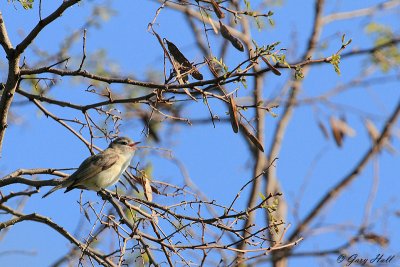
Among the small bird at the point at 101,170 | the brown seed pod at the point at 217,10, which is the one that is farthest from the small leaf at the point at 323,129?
the brown seed pod at the point at 217,10

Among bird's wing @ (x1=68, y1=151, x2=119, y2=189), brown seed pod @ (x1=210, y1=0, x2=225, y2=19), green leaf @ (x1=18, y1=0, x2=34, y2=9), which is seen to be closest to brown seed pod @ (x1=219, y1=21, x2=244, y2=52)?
brown seed pod @ (x1=210, y1=0, x2=225, y2=19)

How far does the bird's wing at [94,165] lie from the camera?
603cm

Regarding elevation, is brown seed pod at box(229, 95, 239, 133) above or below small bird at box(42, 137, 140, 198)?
below

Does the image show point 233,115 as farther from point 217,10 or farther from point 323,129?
point 323,129

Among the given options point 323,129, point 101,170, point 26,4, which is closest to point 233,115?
point 26,4

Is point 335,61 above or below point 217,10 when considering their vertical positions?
below

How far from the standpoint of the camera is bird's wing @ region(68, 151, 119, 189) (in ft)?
19.8

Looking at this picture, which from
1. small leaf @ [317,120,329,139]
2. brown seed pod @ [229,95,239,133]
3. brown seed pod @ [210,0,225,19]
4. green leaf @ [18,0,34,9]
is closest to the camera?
brown seed pod @ [229,95,239,133]

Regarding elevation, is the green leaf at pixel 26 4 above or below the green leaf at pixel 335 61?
above

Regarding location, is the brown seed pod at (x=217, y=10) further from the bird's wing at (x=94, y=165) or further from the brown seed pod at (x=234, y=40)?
the bird's wing at (x=94, y=165)

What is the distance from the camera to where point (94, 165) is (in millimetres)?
6227

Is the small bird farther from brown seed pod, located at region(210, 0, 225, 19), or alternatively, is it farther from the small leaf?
the small leaf

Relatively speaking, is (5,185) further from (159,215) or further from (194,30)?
(194,30)

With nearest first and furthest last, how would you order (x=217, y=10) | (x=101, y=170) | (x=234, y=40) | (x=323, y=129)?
(x=217, y=10)
(x=234, y=40)
(x=101, y=170)
(x=323, y=129)
